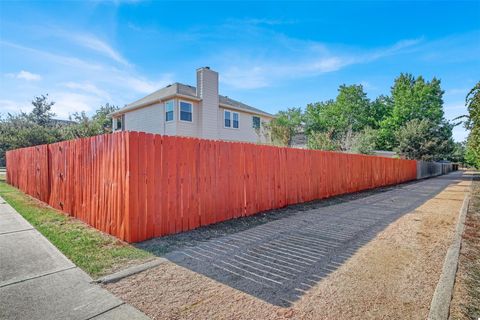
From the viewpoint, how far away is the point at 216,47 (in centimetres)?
1320

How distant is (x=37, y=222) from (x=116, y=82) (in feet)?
37.6

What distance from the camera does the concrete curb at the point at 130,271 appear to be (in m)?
3.06

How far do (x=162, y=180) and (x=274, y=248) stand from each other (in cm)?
243

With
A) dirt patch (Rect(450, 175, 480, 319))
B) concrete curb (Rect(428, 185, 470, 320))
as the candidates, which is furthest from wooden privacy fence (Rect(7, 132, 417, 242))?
dirt patch (Rect(450, 175, 480, 319))

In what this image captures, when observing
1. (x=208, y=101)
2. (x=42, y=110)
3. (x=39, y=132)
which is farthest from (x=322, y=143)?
(x=42, y=110)

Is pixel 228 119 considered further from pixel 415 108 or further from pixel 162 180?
pixel 415 108

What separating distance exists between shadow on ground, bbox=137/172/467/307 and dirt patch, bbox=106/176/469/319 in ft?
0.57

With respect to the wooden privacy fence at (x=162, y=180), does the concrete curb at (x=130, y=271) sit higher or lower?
lower

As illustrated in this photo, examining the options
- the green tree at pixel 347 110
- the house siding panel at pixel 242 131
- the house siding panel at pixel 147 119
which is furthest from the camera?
the green tree at pixel 347 110

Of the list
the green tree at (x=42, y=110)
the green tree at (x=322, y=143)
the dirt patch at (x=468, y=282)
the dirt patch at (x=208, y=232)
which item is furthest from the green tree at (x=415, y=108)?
the green tree at (x=42, y=110)

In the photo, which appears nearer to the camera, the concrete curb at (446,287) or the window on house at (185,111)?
the concrete curb at (446,287)

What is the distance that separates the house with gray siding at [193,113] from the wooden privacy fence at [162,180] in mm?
8144

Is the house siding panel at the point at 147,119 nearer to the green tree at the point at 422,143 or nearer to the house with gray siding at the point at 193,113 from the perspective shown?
the house with gray siding at the point at 193,113

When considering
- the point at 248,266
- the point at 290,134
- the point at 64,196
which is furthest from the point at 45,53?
the point at 290,134
